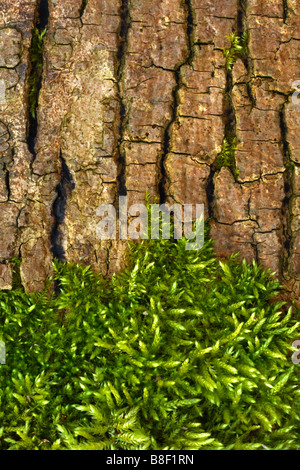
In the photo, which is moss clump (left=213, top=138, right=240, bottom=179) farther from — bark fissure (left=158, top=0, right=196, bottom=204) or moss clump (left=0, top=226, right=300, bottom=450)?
moss clump (left=0, top=226, right=300, bottom=450)

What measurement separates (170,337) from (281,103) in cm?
148

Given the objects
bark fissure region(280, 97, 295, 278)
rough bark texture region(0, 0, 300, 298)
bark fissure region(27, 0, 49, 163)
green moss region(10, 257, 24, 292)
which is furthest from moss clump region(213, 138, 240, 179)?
green moss region(10, 257, 24, 292)

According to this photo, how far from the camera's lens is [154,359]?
6.51 ft

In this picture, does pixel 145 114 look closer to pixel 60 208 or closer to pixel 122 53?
pixel 122 53

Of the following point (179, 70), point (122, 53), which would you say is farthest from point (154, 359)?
point (122, 53)

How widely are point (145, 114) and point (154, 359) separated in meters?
1.37

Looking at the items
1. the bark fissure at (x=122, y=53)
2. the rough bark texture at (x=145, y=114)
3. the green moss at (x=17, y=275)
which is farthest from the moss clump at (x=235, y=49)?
the green moss at (x=17, y=275)

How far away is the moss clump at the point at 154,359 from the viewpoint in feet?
6.11

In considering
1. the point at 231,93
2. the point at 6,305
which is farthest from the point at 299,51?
the point at 6,305

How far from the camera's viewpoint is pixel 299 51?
7.17ft

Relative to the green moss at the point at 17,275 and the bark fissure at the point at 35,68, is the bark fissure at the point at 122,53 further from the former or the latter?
the green moss at the point at 17,275

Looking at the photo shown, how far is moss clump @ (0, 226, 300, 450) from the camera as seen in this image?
186 centimetres

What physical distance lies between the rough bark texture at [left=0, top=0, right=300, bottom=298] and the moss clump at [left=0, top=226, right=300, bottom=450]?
0.82 feet
